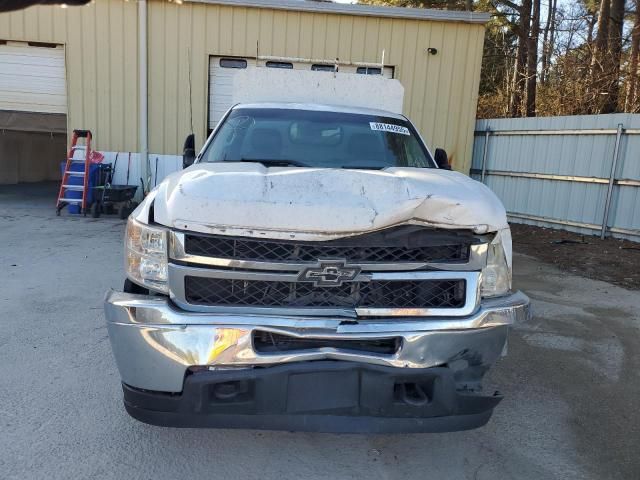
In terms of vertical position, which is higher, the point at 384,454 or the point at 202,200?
the point at 202,200

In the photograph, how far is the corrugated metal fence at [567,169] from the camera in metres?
9.00

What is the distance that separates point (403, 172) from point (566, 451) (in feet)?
5.94

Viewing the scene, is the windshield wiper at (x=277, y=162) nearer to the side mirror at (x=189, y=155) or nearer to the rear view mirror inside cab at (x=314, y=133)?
the rear view mirror inside cab at (x=314, y=133)

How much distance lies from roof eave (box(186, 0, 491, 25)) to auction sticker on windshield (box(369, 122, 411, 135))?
7470mm

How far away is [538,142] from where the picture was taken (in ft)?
35.2

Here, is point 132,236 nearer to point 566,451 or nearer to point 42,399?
point 42,399

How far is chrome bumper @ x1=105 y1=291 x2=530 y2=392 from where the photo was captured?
213 cm

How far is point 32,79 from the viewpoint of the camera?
11.0 metres

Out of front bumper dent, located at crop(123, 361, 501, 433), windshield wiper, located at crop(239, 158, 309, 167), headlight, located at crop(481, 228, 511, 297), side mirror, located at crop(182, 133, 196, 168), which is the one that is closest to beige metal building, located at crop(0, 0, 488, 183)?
side mirror, located at crop(182, 133, 196, 168)

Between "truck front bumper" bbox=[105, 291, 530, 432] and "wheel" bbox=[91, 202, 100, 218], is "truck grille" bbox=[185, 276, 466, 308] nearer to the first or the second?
"truck front bumper" bbox=[105, 291, 530, 432]

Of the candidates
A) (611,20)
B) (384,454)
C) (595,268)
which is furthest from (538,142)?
(384,454)

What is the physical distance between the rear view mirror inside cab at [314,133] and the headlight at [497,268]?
1.76 meters

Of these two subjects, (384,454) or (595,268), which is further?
(595,268)

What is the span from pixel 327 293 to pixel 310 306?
0.10 metres
